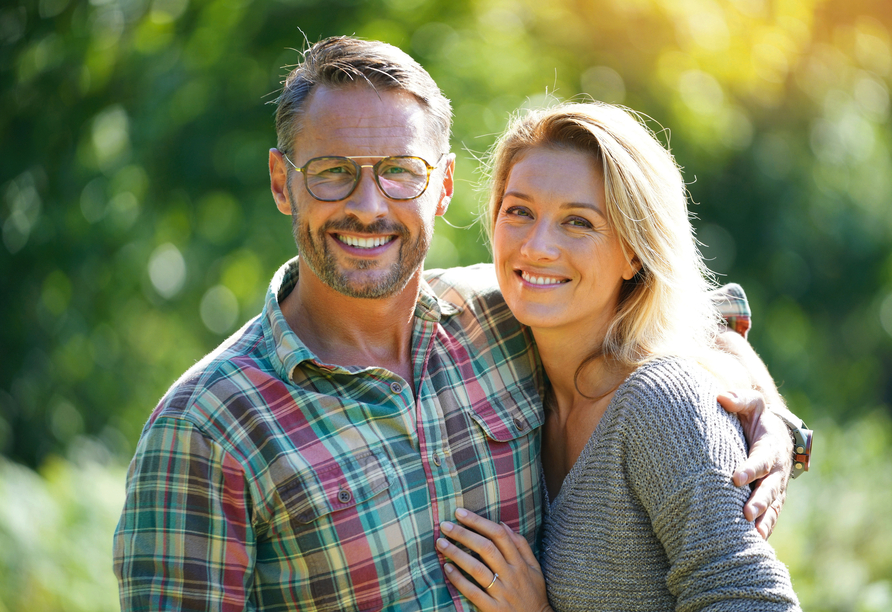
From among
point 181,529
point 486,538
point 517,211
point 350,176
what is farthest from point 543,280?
point 181,529

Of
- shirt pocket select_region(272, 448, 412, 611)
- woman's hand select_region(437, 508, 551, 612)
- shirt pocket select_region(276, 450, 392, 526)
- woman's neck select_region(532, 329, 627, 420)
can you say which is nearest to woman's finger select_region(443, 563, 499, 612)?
woman's hand select_region(437, 508, 551, 612)

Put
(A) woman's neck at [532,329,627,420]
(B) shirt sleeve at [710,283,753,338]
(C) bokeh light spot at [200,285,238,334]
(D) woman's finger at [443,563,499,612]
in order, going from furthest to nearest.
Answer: (C) bokeh light spot at [200,285,238,334]
(B) shirt sleeve at [710,283,753,338]
(A) woman's neck at [532,329,627,420]
(D) woman's finger at [443,563,499,612]

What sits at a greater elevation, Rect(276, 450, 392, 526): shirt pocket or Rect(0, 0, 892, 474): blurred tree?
Rect(0, 0, 892, 474): blurred tree

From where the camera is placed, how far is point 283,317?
7.65 ft

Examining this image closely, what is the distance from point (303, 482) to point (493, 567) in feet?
1.88

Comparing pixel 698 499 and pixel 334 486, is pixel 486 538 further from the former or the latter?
pixel 698 499

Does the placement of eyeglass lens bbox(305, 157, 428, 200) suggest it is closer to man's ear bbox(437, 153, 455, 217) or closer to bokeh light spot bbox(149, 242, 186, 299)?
man's ear bbox(437, 153, 455, 217)

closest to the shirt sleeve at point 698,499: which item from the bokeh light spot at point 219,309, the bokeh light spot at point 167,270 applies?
the bokeh light spot at point 219,309

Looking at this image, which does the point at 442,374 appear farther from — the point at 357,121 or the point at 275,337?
the point at 357,121

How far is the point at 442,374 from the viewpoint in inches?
97.6

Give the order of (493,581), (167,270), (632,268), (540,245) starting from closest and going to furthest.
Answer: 1. (493,581)
2. (540,245)
3. (632,268)
4. (167,270)

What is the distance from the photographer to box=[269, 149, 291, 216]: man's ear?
8.20 ft

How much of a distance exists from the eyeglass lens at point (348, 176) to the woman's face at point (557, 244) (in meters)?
0.37

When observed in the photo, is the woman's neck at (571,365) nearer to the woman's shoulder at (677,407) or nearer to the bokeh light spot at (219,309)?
the woman's shoulder at (677,407)
